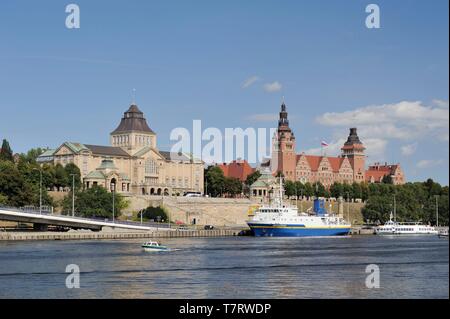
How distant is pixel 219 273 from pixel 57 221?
1771 inches

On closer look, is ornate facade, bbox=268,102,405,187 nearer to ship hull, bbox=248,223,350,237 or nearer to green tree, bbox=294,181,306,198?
green tree, bbox=294,181,306,198

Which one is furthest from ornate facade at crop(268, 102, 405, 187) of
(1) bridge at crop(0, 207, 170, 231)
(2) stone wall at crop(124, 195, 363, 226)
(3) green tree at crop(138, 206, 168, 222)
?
(1) bridge at crop(0, 207, 170, 231)

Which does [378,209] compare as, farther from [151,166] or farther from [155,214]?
[155,214]

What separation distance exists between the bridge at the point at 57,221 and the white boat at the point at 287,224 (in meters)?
10.8

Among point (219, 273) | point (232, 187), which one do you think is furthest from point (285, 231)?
point (219, 273)

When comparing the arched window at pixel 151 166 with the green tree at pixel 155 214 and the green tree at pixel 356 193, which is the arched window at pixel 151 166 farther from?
the green tree at pixel 356 193

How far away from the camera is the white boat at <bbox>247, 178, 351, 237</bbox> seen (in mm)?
98250

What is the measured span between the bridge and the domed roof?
50.6 meters

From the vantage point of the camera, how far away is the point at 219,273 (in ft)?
153

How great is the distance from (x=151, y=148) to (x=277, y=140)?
1540 inches

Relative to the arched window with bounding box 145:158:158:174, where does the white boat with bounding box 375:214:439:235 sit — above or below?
below
